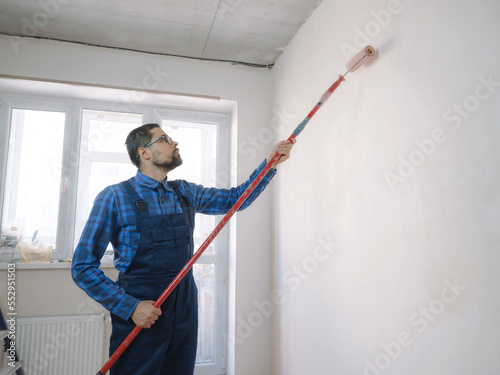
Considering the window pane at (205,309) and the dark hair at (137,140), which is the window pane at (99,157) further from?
the dark hair at (137,140)

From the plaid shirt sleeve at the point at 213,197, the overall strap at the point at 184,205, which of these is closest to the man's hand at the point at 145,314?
the overall strap at the point at 184,205

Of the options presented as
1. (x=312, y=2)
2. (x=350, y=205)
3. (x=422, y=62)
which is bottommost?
(x=350, y=205)

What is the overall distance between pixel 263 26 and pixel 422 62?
1401mm

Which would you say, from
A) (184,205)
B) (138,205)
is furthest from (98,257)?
(184,205)

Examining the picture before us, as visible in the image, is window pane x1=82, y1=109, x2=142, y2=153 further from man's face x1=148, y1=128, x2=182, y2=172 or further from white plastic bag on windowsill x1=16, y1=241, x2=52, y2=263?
man's face x1=148, y1=128, x2=182, y2=172

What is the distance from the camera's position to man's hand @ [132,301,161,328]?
1.33 metres

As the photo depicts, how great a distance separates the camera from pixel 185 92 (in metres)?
2.72

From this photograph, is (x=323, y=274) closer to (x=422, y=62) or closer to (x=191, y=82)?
(x=422, y=62)

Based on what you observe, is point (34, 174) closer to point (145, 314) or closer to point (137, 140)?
point (137, 140)

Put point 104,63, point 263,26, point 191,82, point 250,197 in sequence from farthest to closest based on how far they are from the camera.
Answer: point 191,82 < point 104,63 < point 263,26 < point 250,197

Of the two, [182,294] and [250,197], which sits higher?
[250,197]

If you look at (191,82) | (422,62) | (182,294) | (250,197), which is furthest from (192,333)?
(191,82)

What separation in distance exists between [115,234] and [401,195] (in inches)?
47.7

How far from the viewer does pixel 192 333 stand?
1.53 meters
